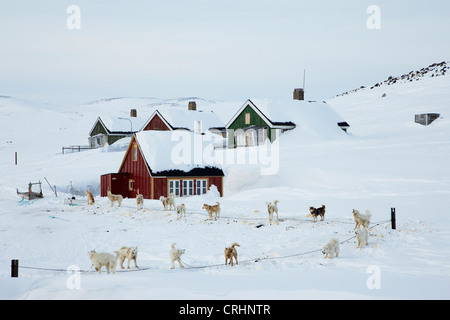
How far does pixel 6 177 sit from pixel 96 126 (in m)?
23.6

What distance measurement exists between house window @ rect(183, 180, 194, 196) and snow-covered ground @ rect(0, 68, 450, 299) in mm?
1766

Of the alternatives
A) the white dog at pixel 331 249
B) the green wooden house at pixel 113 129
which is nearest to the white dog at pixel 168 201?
the white dog at pixel 331 249

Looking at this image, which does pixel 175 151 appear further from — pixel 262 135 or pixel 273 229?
pixel 262 135

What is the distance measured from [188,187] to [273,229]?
1140cm

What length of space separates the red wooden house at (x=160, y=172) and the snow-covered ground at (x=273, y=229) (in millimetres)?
1504

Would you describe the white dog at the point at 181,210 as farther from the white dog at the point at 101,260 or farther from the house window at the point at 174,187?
the white dog at the point at 101,260

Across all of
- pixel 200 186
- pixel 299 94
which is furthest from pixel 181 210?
pixel 299 94

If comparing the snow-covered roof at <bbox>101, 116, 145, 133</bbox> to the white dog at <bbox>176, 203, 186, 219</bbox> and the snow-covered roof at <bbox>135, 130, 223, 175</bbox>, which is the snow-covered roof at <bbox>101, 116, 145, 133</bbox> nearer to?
the snow-covered roof at <bbox>135, 130, 223, 175</bbox>

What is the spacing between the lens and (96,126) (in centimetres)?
6178

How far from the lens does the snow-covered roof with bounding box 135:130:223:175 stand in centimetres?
2822

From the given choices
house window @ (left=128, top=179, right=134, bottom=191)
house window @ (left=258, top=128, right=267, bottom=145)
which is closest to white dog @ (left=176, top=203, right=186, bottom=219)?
house window @ (left=128, top=179, right=134, bottom=191)

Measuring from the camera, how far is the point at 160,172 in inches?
1090

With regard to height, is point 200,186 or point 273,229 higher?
point 200,186

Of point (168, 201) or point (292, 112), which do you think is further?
point (292, 112)
